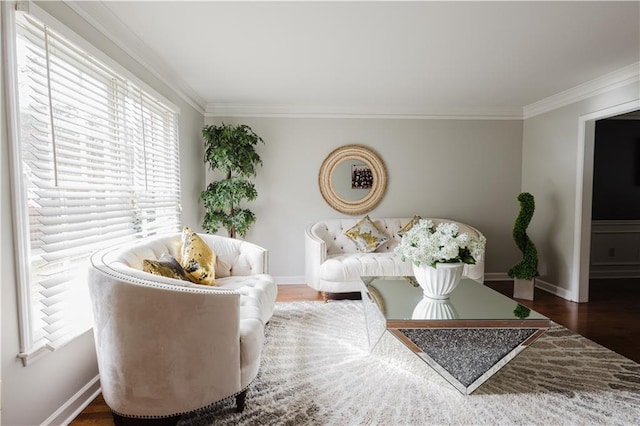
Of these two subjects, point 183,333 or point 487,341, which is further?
point 487,341

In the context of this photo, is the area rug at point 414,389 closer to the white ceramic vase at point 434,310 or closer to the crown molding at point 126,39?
the white ceramic vase at point 434,310

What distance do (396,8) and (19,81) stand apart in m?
2.05

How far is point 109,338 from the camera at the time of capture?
1587mm

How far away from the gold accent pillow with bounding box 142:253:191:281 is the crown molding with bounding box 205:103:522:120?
2.79 metres

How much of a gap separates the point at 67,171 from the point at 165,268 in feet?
2.40

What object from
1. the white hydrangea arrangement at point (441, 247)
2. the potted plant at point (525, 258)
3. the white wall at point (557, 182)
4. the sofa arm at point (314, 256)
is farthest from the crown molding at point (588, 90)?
the sofa arm at point (314, 256)

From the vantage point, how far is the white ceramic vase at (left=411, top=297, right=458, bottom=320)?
204 cm

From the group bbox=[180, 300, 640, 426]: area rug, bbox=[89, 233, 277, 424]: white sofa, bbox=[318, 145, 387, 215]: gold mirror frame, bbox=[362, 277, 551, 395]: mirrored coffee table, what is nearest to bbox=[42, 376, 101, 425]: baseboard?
bbox=[89, 233, 277, 424]: white sofa

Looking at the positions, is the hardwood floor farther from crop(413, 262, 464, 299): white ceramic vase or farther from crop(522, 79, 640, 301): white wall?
crop(413, 262, 464, 299): white ceramic vase

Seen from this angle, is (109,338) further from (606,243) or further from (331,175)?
(606,243)

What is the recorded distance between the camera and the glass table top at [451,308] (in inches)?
77.2

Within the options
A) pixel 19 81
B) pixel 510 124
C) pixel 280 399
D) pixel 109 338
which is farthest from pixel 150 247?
pixel 510 124

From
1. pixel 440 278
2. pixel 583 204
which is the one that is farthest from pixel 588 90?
pixel 440 278

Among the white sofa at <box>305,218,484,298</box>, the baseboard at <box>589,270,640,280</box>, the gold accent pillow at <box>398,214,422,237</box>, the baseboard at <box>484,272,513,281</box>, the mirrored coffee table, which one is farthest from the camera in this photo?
the baseboard at <box>589,270,640,280</box>
